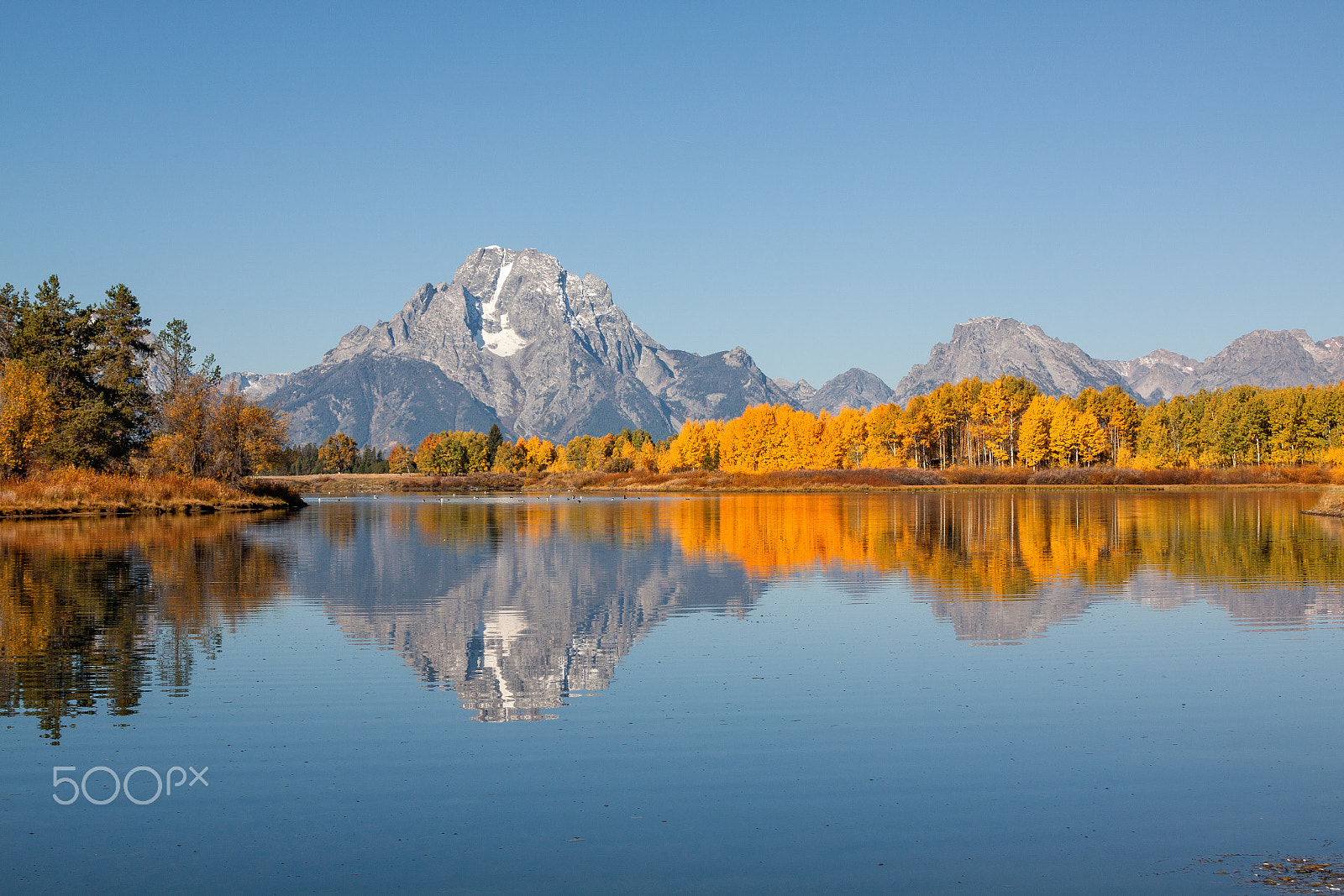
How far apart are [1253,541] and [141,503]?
65520 millimetres

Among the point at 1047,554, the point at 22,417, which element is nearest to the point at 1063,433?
the point at 1047,554

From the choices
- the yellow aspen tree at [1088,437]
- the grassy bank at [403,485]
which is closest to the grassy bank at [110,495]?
the grassy bank at [403,485]

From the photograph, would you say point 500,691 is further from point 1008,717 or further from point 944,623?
point 944,623

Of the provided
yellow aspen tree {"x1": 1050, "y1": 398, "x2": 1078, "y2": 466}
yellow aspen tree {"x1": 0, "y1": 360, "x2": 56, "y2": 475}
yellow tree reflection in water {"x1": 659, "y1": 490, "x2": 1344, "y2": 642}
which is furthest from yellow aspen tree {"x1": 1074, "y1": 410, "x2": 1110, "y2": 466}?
yellow aspen tree {"x1": 0, "y1": 360, "x2": 56, "y2": 475}

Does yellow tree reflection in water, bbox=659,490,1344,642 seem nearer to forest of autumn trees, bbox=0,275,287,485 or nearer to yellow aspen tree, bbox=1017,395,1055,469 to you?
forest of autumn trees, bbox=0,275,287,485

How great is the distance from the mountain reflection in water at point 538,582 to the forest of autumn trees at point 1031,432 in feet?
320

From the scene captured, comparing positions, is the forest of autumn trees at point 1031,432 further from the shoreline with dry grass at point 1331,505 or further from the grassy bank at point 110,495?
the grassy bank at point 110,495

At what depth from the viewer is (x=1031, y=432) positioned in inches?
5709

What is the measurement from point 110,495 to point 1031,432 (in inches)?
4820

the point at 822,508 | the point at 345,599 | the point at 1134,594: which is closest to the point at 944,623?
the point at 1134,594

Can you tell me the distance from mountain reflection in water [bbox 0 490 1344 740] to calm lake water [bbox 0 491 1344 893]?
0.56 ft

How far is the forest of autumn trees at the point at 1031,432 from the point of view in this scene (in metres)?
141

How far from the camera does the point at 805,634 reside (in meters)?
18.9

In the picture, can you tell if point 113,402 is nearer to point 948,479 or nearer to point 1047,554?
point 1047,554
